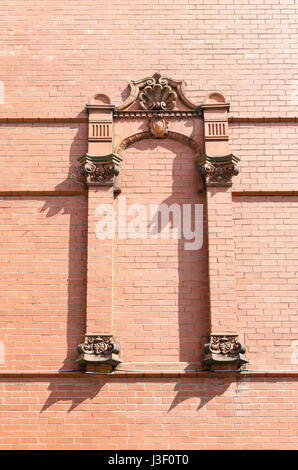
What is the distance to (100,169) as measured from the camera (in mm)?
10602

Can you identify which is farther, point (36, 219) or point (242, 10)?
point (242, 10)

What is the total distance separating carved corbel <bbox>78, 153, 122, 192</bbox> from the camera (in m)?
10.6

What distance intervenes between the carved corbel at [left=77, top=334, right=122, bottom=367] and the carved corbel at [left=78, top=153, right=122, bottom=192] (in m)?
2.25

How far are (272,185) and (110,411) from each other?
4.06 metres

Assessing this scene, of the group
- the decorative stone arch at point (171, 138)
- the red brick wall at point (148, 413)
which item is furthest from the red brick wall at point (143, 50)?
the red brick wall at point (148, 413)

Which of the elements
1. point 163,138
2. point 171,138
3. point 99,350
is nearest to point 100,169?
point 163,138

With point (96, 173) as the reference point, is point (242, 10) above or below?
above

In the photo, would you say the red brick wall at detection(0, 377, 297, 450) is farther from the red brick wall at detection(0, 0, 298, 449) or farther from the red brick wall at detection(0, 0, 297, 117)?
the red brick wall at detection(0, 0, 297, 117)

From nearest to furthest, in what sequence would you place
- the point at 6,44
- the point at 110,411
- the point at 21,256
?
the point at 110,411, the point at 21,256, the point at 6,44

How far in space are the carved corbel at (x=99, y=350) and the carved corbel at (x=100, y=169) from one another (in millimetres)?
2254

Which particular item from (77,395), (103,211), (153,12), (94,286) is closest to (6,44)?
(153,12)

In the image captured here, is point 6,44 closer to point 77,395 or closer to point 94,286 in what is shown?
point 94,286

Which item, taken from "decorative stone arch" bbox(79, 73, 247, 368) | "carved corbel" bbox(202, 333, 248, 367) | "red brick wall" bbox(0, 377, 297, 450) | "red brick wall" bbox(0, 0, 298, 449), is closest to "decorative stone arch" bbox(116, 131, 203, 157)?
"decorative stone arch" bbox(79, 73, 247, 368)

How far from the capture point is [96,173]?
34.7ft
